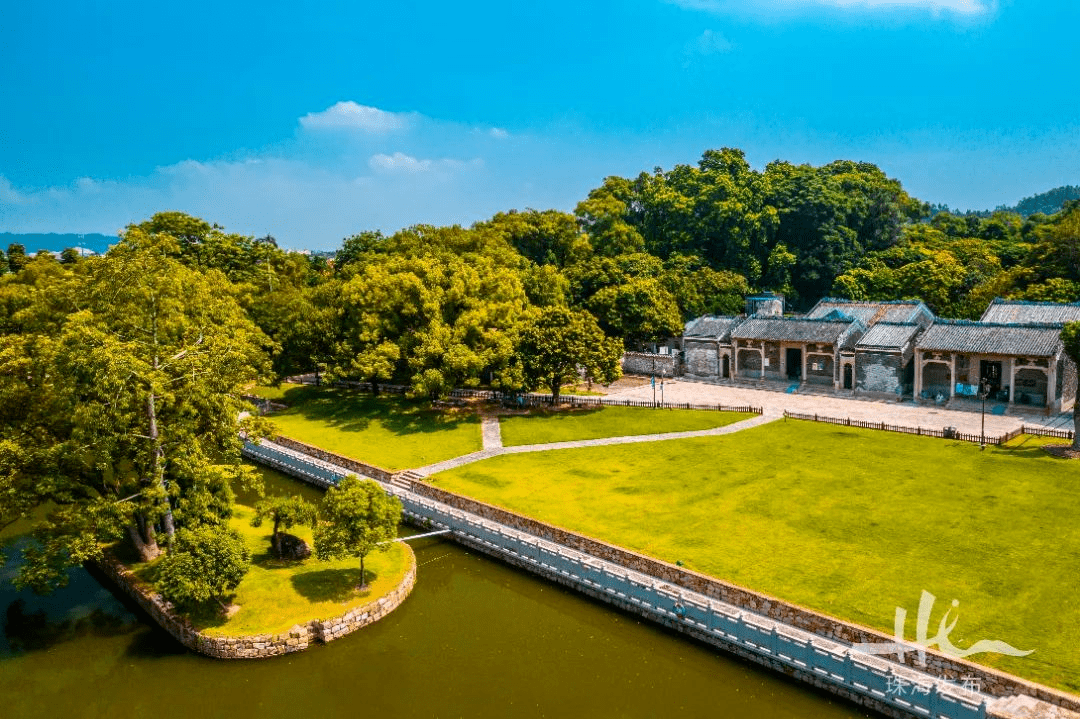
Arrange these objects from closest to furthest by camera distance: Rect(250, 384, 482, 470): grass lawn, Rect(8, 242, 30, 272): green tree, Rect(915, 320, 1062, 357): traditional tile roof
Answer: Rect(250, 384, 482, 470): grass lawn, Rect(915, 320, 1062, 357): traditional tile roof, Rect(8, 242, 30, 272): green tree

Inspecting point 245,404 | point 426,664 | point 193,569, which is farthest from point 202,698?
point 245,404

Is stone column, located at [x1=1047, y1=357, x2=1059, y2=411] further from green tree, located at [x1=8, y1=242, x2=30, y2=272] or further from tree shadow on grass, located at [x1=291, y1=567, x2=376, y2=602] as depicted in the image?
green tree, located at [x1=8, y1=242, x2=30, y2=272]

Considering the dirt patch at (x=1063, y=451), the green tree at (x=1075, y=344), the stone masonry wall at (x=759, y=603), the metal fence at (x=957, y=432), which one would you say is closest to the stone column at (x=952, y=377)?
the metal fence at (x=957, y=432)

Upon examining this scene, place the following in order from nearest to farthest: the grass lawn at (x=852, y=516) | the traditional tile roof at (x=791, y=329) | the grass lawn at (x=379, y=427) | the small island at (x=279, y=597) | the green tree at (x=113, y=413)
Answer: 1. the grass lawn at (x=852, y=516)
2. the small island at (x=279, y=597)
3. the green tree at (x=113, y=413)
4. the grass lawn at (x=379, y=427)
5. the traditional tile roof at (x=791, y=329)

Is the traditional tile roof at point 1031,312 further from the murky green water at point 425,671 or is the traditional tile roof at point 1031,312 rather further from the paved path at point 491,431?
the murky green water at point 425,671

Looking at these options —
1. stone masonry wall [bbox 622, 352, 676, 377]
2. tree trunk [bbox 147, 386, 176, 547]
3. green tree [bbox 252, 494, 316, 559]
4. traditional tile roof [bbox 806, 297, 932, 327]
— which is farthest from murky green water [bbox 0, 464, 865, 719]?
traditional tile roof [bbox 806, 297, 932, 327]

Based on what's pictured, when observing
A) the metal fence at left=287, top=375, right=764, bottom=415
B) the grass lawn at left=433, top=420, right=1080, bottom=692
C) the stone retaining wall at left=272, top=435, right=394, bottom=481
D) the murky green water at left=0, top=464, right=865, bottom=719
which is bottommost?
the murky green water at left=0, top=464, right=865, bottom=719

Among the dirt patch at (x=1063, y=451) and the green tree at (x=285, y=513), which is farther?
the dirt patch at (x=1063, y=451)
